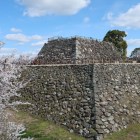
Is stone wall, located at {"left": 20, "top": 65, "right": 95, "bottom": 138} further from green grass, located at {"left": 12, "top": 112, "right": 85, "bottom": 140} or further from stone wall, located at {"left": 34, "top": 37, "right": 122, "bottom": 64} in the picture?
stone wall, located at {"left": 34, "top": 37, "right": 122, "bottom": 64}

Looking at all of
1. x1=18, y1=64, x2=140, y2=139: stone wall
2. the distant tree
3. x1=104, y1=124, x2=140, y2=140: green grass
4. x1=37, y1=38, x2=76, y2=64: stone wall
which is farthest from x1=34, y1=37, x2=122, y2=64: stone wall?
x1=104, y1=124, x2=140, y2=140: green grass

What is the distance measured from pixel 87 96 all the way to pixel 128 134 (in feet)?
13.1

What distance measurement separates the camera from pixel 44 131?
2402cm

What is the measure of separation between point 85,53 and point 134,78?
320 inches

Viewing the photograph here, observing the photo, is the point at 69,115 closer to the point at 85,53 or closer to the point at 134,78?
the point at 134,78

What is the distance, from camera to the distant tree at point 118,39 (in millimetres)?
48812

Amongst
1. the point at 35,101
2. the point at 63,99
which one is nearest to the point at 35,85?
the point at 35,101

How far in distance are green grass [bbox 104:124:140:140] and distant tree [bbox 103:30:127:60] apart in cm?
2407

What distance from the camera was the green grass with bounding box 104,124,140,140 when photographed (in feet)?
78.1

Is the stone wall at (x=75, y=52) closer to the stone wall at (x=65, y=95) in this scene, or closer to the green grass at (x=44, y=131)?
the stone wall at (x=65, y=95)

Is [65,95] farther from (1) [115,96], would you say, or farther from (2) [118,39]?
(2) [118,39]

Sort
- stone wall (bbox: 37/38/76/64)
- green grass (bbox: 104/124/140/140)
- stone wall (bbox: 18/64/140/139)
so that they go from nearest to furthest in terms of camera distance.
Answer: green grass (bbox: 104/124/140/140) < stone wall (bbox: 18/64/140/139) < stone wall (bbox: 37/38/76/64)

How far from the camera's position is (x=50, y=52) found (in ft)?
125

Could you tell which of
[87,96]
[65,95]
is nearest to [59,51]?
[65,95]
